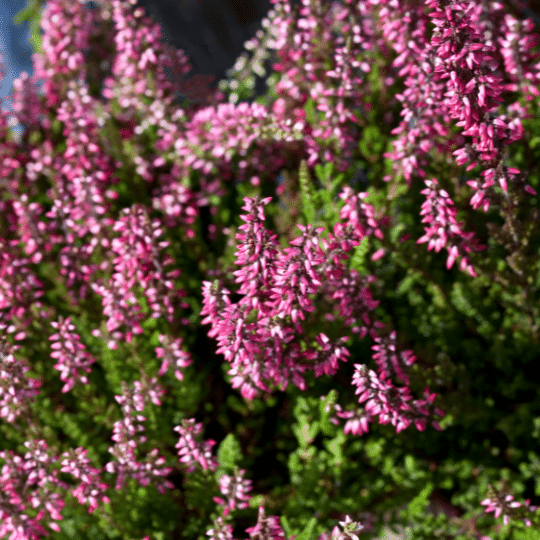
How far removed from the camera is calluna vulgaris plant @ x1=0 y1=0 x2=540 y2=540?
1885 millimetres

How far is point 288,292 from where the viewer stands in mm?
1675

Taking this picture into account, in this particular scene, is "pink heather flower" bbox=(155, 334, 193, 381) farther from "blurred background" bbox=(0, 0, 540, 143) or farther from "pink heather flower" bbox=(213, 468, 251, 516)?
"blurred background" bbox=(0, 0, 540, 143)

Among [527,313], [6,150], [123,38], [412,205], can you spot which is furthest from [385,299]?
[6,150]

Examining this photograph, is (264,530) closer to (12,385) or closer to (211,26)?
(12,385)

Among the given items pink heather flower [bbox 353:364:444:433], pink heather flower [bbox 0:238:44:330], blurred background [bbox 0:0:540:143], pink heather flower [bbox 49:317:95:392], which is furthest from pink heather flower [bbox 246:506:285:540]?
blurred background [bbox 0:0:540:143]

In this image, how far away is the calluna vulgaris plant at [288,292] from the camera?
→ 1.88 m

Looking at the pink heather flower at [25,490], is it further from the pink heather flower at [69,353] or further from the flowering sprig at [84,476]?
the pink heather flower at [69,353]

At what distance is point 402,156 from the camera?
86.4 inches

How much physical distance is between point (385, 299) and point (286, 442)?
0.77m

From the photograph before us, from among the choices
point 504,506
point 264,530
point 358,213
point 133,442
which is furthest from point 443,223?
point 133,442

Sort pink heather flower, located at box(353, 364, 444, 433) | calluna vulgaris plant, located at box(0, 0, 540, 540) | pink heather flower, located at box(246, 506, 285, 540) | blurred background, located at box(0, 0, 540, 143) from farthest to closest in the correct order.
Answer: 1. blurred background, located at box(0, 0, 540, 143)
2. calluna vulgaris plant, located at box(0, 0, 540, 540)
3. pink heather flower, located at box(353, 364, 444, 433)
4. pink heather flower, located at box(246, 506, 285, 540)

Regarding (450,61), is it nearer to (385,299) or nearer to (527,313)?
(527,313)

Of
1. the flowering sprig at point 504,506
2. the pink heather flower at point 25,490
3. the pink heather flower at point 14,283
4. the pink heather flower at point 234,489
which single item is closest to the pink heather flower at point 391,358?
the flowering sprig at point 504,506

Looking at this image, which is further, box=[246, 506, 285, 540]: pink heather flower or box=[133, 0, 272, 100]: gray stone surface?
box=[133, 0, 272, 100]: gray stone surface
